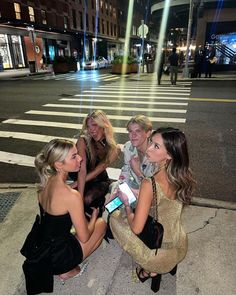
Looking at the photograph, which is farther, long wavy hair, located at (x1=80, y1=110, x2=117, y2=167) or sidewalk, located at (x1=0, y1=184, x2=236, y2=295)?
long wavy hair, located at (x1=80, y1=110, x2=117, y2=167)

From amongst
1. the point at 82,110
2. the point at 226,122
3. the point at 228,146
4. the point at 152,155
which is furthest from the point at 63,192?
the point at 82,110

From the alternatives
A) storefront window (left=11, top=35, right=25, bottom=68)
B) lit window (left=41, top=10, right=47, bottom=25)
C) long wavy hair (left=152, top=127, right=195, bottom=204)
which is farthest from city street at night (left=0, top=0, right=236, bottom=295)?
lit window (left=41, top=10, right=47, bottom=25)

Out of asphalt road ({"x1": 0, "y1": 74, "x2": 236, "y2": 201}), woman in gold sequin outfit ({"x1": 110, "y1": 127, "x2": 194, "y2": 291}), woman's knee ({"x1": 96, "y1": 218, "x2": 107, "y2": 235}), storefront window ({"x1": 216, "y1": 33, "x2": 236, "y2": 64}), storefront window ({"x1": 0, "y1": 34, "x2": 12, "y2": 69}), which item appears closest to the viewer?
woman in gold sequin outfit ({"x1": 110, "y1": 127, "x2": 194, "y2": 291})

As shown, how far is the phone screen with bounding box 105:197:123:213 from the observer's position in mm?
2331

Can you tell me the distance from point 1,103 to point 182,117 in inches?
325

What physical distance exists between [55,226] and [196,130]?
6002 millimetres

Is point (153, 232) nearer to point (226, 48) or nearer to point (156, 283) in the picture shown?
point (156, 283)

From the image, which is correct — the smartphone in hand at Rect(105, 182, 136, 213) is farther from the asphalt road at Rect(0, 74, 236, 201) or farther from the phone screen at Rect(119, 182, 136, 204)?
the asphalt road at Rect(0, 74, 236, 201)

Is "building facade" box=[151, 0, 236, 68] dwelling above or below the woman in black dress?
above

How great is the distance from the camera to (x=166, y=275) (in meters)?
2.62

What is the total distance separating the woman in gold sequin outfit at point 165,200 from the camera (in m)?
2.08

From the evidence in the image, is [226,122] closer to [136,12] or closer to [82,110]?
[82,110]

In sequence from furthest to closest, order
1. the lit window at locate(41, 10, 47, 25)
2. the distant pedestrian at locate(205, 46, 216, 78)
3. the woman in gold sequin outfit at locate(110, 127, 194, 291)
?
1. the lit window at locate(41, 10, 47, 25)
2. the distant pedestrian at locate(205, 46, 216, 78)
3. the woman in gold sequin outfit at locate(110, 127, 194, 291)

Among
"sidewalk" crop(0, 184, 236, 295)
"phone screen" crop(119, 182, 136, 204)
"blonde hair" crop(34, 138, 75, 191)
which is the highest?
"blonde hair" crop(34, 138, 75, 191)
